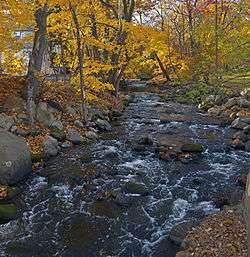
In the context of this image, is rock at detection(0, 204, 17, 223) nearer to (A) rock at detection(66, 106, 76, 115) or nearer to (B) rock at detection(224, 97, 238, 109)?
(A) rock at detection(66, 106, 76, 115)

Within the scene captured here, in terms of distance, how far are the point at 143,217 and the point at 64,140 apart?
24.2 ft

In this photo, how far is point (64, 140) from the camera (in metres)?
15.9

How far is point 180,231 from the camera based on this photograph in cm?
839

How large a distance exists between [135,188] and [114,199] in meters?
0.88

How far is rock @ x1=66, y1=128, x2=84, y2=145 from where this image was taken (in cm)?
1596

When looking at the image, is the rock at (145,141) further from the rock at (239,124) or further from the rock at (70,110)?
the rock at (239,124)

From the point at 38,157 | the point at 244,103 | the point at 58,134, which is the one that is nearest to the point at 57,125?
the point at 58,134

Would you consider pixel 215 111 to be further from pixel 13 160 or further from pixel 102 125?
pixel 13 160

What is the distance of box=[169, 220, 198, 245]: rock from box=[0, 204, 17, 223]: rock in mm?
4176

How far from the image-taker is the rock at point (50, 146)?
556 inches

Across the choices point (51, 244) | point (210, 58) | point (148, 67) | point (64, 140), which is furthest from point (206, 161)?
point (148, 67)

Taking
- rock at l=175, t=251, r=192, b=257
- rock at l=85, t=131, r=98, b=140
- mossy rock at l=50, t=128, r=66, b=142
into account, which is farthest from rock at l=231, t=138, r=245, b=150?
rock at l=175, t=251, r=192, b=257

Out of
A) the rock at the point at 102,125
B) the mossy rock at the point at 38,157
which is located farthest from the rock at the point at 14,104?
the rock at the point at 102,125

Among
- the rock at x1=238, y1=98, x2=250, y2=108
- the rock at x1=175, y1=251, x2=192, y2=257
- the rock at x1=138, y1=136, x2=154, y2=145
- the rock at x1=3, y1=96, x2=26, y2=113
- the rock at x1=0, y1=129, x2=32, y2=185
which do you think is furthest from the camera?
the rock at x1=238, y1=98, x2=250, y2=108
